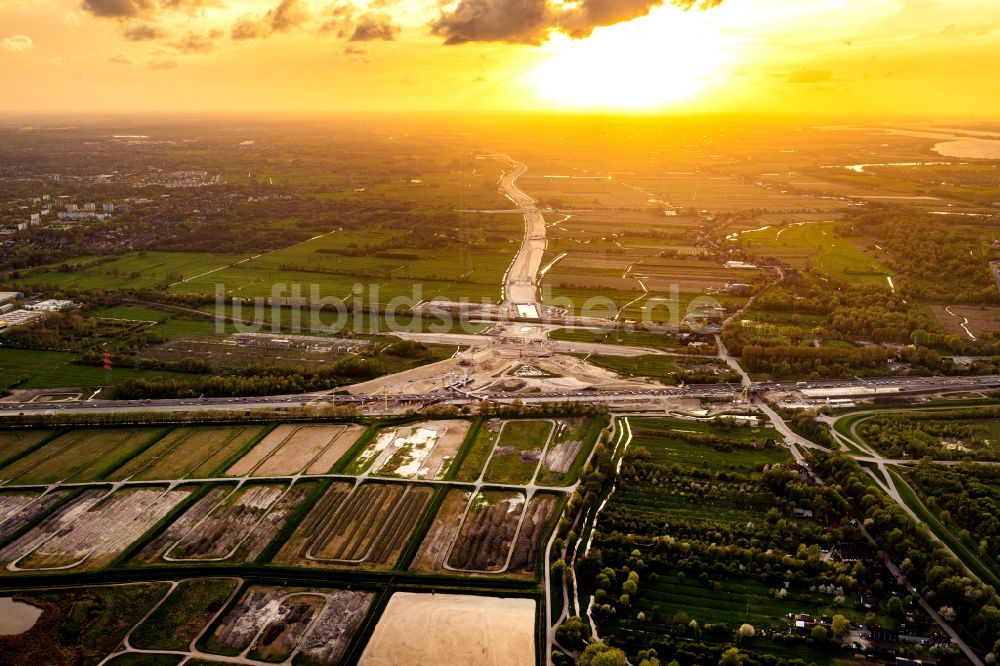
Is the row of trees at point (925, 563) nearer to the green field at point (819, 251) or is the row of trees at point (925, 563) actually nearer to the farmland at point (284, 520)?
the farmland at point (284, 520)

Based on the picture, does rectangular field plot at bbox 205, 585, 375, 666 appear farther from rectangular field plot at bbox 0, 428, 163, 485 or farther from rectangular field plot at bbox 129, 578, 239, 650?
rectangular field plot at bbox 0, 428, 163, 485

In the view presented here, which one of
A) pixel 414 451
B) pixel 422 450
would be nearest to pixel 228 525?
pixel 414 451

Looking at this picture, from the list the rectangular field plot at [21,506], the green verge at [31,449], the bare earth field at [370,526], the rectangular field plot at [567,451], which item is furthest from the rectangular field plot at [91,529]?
the rectangular field plot at [567,451]

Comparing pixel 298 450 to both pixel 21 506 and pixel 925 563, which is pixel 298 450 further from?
pixel 925 563

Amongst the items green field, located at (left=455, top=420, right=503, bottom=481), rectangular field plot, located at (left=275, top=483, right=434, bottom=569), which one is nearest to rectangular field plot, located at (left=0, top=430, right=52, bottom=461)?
rectangular field plot, located at (left=275, top=483, right=434, bottom=569)

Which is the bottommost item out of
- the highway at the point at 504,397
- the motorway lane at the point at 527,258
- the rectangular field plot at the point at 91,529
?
the rectangular field plot at the point at 91,529

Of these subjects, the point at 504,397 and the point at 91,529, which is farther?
the point at 504,397
